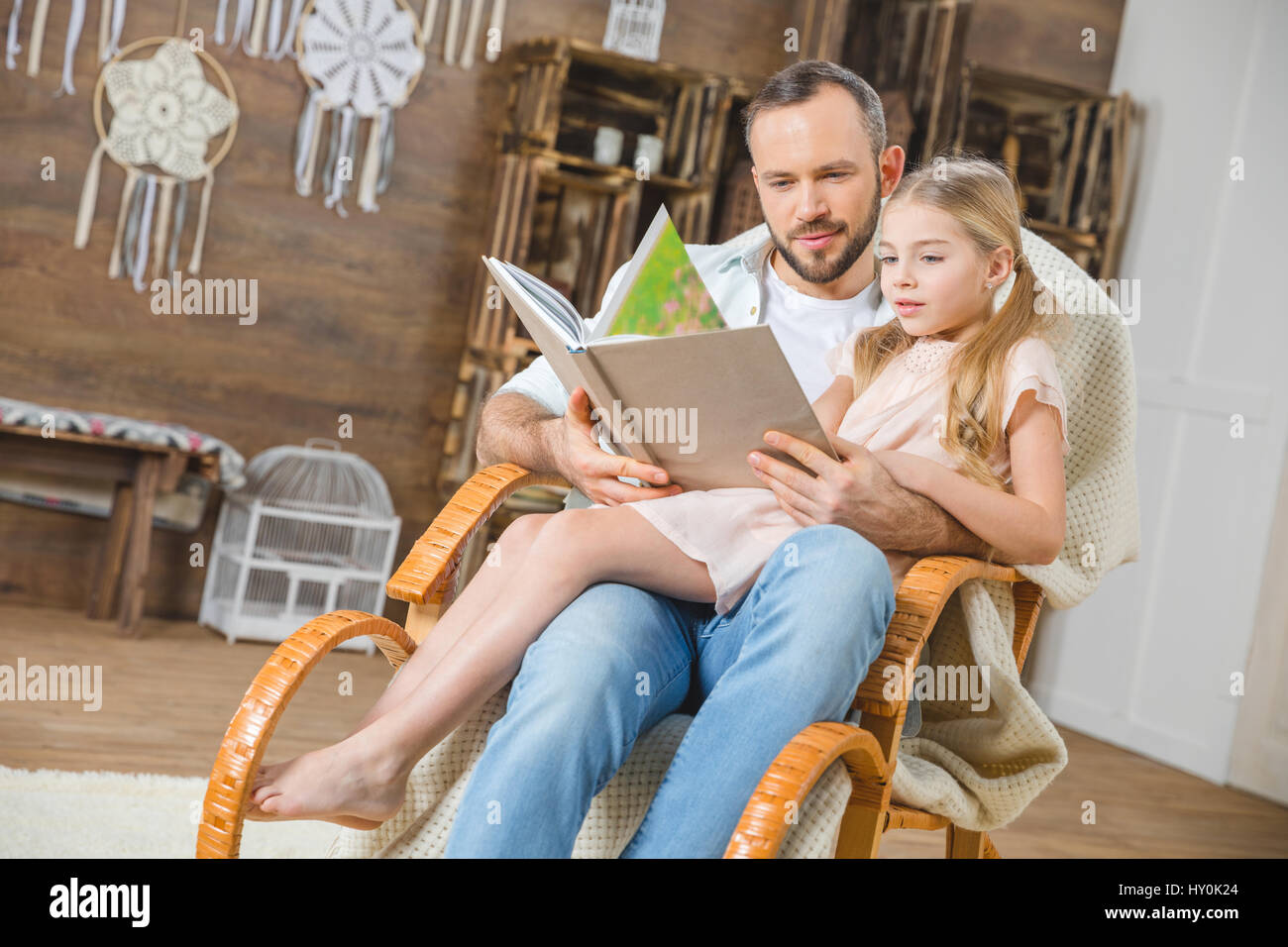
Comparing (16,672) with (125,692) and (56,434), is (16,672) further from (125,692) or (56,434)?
(56,434)

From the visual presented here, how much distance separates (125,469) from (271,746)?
3.43 feet

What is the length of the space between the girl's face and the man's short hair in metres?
0.26

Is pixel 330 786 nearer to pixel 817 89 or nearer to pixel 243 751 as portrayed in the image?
pixel 243 751

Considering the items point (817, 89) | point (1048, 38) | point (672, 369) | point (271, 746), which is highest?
point (1048, 38)

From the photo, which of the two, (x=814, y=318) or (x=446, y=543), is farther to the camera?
(x=814, y=318)

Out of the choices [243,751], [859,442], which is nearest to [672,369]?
[859,442]

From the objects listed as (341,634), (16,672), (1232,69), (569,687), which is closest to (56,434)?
(16,672)

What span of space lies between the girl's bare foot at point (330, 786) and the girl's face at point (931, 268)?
2.56 ft

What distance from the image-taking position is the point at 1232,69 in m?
3.58

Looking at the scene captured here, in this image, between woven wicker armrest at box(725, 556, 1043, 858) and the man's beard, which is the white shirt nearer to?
the man's beard

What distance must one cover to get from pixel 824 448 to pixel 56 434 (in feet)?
7.59

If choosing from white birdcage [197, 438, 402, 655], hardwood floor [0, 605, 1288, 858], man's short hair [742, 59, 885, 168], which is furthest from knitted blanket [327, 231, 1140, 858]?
white birdcage [197, 438, 402, 655]

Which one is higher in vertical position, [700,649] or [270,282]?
[270,282]

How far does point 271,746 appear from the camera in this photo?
242 centimetres
